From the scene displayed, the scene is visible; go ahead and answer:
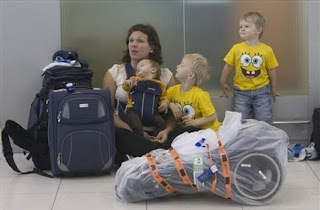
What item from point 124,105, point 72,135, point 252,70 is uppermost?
point 252,70

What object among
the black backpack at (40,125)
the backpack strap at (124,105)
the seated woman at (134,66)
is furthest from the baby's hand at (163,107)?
the black backpack at (40,125)

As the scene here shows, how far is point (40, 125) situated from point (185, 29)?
49.7 inches

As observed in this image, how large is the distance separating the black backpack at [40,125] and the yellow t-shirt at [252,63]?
98 cm

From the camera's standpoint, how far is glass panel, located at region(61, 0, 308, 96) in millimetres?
4918

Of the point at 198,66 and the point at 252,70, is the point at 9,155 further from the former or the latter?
the point at 252,70

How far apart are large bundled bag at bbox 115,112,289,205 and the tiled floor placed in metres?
0.07

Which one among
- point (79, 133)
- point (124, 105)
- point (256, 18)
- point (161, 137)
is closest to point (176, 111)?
point (161, 137)

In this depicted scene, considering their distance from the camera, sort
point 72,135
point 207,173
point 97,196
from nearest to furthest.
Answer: point 207,173 < point 97,196 < point 72,135

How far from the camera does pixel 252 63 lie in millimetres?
4707

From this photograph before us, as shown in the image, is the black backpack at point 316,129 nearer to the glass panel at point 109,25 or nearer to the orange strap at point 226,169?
the glass panel at point 109,25

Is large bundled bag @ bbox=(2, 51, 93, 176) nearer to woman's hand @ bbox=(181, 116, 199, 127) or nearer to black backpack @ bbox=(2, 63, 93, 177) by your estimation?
black backpack @ bbox=(2, 63, 93, 177)

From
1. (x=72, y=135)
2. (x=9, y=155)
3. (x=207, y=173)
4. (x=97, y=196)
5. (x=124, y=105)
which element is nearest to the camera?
(x=207, y=173)

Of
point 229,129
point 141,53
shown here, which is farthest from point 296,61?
point 229,129

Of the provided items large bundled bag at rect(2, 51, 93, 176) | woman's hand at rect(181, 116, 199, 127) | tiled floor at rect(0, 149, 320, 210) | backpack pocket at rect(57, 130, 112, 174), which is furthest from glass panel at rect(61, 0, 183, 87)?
tiled floor at rect(0, 149, 320, 210)
